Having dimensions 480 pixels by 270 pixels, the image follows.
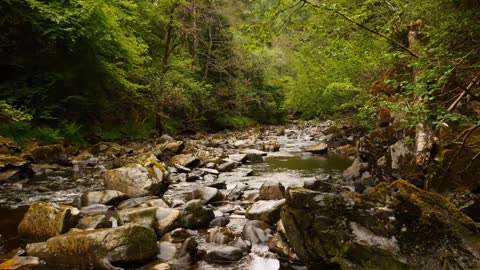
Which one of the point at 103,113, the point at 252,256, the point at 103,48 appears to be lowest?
the point at 252,256

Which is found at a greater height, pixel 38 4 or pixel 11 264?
pixel 38 4

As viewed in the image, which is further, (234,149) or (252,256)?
(234,149)

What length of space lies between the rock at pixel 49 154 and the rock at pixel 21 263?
793cm

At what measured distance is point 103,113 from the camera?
59.3 ft

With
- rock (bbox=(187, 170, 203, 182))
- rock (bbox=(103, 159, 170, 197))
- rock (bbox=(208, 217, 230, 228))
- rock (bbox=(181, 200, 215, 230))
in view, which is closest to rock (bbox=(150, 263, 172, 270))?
rock (bbox=(181, 200, 215, 230))

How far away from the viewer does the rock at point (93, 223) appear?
538 centimetres

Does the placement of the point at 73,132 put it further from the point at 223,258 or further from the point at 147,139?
the point at 223,258

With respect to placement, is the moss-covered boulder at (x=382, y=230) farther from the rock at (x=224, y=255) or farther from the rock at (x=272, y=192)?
the rock at (x=272, y=192)

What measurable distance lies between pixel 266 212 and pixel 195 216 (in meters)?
1.19

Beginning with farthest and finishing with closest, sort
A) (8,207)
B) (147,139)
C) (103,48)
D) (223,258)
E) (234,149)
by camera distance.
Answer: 1. (147,139)
2. (234,149)
3. (103,48)
4. (8,207)
5. (223,258)

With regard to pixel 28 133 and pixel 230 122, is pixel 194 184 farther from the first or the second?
pixel 230 122

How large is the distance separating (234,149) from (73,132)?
7.10 meters

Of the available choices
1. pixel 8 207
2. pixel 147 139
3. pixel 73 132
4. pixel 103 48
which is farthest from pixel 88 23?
pixel 8 207

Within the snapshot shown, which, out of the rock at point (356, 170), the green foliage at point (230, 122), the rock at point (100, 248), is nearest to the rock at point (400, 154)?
the rock at point (356, 170)
